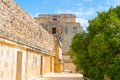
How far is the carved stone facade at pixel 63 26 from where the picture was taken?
31297mm

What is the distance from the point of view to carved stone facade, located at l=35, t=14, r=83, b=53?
31297 millimetres

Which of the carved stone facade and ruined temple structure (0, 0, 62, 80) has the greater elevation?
the carved stone facade

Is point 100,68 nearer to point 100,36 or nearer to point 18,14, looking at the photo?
point 100,36

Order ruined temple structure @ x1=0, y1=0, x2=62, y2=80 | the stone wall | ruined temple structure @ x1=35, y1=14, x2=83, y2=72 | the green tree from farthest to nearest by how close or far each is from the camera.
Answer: ruined temple structure @ x1=35, y1=14, x2=83, y2=72 → the green tree → the stone wall → ruined temple structure @ x1=0, y1=0, x2=62, y2=80

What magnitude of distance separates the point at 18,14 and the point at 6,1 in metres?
1.42

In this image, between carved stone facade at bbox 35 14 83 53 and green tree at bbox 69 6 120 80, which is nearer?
green tree at bbox 69 6 120 80

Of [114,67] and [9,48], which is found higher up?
[9,48]

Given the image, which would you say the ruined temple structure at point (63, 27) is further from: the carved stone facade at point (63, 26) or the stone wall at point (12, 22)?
the stone wall at point (12, 22)

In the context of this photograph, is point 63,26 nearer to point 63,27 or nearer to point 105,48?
point 63,27

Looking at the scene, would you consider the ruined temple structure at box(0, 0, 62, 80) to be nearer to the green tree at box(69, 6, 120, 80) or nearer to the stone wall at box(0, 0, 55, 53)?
the stone wall at box(0, 0, 55, 53)

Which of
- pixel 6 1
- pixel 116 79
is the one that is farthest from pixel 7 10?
pixel 116 79

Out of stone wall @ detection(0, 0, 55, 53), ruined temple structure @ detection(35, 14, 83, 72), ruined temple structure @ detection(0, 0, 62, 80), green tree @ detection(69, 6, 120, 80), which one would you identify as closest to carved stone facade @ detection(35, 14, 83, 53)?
ruined temple structure @ detection(35, 14, 83, 72)

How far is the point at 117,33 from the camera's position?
24.5ft

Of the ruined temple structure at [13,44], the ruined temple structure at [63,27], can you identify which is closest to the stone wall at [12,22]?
the ruined temple structure at [13,44]
